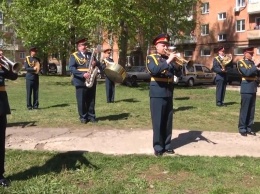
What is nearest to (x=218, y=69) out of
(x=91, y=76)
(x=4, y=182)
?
(x=91, y=76)

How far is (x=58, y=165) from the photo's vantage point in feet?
20.5

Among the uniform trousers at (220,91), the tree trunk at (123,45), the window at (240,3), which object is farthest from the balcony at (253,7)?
the uniform trousers at (220,91)

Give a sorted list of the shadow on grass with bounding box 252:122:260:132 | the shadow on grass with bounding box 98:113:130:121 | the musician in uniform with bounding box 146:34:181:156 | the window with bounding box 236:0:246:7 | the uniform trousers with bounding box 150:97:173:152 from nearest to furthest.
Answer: the musician in uniform with bounding box 146:34:181:156 → the uniform trousers with bounding box 150:97:173:152 → the shadow on grass with bounding box 252:122:260:132 → the shadow on grass with bounding box 98:113:130:121 → the window with bounding box 236:0:246:7

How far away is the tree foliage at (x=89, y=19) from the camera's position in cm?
2319

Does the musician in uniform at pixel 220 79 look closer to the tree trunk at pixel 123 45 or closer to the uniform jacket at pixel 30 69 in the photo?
the uniform jacket at pixel 30 69

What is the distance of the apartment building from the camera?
44.7 meters

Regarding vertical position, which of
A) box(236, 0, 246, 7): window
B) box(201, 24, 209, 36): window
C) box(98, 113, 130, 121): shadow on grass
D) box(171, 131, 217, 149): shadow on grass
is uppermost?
box(236, 0, 246, 7): window

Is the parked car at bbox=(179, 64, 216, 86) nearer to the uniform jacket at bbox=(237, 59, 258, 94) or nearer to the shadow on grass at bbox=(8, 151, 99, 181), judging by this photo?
the uniform jacket at bbox=(237, 59, 258, 94)

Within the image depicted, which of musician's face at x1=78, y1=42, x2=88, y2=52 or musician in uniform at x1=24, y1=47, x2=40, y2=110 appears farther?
musician in uniform at x1=24, y1=47, x2=40, y2=110

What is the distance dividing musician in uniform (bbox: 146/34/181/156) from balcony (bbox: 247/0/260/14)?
39522 mm

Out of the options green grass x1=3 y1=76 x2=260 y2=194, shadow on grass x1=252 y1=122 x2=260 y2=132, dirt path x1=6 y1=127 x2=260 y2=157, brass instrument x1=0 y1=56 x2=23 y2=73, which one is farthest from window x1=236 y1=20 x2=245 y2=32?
brass instrument x1=0 y1=56 x2=23 y2=73

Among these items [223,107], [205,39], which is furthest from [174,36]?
[223,107]

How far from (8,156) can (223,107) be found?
8.88 metres

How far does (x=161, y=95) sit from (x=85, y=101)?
370 cm
